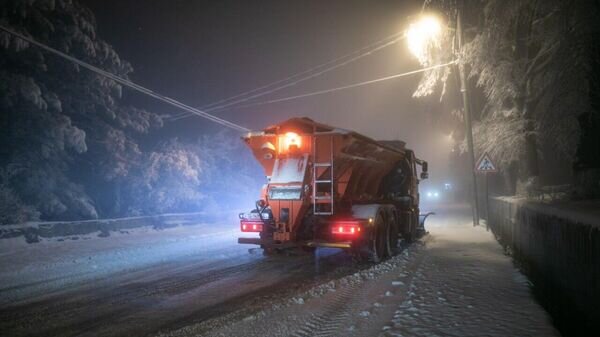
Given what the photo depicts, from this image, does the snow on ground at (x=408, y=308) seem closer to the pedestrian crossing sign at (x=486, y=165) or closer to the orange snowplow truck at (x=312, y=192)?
the orange snowplow truck at (x=312, y=192)

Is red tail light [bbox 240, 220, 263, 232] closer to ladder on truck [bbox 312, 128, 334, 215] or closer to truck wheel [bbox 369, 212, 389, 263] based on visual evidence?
ladder on truck [bbox 312, 128, 334, 215]

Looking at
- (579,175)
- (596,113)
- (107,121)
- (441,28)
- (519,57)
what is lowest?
(579,175)

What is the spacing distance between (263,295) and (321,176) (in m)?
3.35

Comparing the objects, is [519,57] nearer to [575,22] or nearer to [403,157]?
[575,22]

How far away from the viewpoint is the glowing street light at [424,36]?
53.8 ft

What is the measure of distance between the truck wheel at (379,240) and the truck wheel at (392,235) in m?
0.22

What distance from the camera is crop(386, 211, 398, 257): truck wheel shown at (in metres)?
11.1

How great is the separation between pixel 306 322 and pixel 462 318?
1929 mm

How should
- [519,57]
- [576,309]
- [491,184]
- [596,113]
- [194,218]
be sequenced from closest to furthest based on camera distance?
1. [576,309]
2. [596,113]
3. [519,57]
4. [194,218]
5. [491,184]

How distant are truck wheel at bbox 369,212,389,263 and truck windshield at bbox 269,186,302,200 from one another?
7.25ft

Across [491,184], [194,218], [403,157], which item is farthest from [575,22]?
[491,184]

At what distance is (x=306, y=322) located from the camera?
17.4 ft

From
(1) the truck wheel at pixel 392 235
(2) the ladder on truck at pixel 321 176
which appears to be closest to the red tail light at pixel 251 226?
(2) the ladder on truck at pixel 321 176

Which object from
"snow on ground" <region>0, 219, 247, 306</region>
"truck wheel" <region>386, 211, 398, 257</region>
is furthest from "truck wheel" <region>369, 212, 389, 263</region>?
"snow on ground" <region>0, 219, 247, 306</region>
